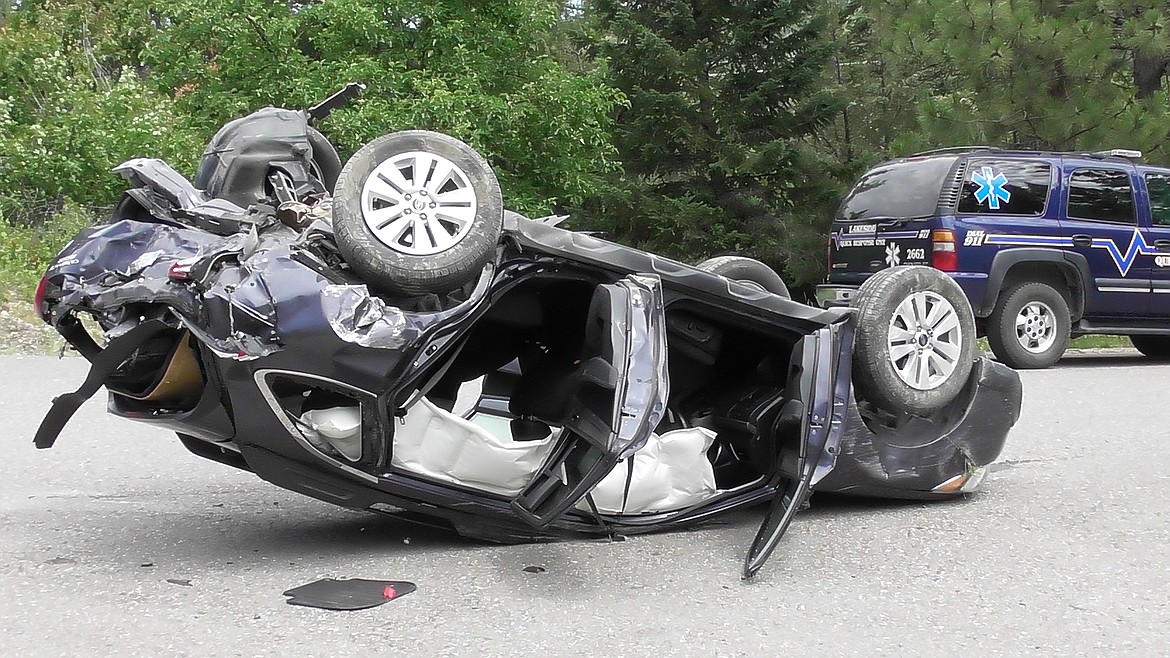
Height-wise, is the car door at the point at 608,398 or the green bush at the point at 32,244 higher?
the car door at the point at 608,398

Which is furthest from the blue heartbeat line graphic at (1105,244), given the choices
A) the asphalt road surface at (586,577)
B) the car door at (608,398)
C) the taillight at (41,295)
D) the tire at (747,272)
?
the taillight at (41,295)

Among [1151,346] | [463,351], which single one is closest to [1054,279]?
[1151,346]

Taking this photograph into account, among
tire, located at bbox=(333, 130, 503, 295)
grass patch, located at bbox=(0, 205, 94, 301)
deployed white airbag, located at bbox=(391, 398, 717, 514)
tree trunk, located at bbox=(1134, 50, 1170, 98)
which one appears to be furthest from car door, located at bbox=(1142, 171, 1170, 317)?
→ grass patch, located at bbox=(0, 205, 94, 301)

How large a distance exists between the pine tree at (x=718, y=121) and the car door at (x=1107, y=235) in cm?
674

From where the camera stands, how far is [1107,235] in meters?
10.8

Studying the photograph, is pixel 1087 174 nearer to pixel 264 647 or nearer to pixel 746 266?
pixel 746 266

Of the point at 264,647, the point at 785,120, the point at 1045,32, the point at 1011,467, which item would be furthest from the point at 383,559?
the point at 785,120

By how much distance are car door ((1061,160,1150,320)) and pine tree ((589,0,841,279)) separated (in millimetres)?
6741

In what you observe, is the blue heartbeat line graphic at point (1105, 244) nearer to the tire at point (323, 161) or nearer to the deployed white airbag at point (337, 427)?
the tire at point (323, 161)

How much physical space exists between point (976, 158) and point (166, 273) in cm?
855

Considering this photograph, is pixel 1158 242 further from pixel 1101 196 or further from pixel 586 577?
pixel 586 577

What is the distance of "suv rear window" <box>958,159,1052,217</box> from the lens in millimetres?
10219

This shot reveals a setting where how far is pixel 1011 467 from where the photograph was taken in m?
5.91

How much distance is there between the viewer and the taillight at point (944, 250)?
10.0 metres
